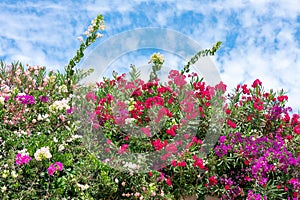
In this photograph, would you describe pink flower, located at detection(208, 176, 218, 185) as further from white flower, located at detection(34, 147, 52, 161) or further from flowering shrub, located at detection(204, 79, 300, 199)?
white flower, located at detection(34, 147, 52, 161)

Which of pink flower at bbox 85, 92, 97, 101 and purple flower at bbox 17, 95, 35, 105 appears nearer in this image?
purple flower at bbox 17, 95, 35, 105

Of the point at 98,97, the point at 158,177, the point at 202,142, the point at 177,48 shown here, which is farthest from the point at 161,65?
the point at 158,177

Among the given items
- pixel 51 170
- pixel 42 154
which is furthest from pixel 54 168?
pixel 42 154

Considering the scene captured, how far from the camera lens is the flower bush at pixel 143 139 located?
400 centimetres

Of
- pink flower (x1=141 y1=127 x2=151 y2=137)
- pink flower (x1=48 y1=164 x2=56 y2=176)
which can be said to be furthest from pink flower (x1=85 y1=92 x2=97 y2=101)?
pink flower (x1=48 y1=164 x2=56 y2=176)

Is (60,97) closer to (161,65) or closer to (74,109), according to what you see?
(74,109)

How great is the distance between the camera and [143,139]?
4.85 m

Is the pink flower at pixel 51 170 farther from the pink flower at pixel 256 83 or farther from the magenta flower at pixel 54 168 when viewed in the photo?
the pink flower at pixel 256 83

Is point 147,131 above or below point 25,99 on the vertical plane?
below

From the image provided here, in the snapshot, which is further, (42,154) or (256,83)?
(256,83)

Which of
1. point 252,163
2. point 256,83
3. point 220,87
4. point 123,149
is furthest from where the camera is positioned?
point 256,83

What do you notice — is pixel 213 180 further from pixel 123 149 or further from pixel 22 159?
pixel 22 159

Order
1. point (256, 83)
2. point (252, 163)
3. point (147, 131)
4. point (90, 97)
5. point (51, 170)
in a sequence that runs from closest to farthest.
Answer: point (51, 170) → point (147, 131) → point (252, 163) → point (90, 97) → point (256, 83)

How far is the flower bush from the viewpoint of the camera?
4.00 meters
